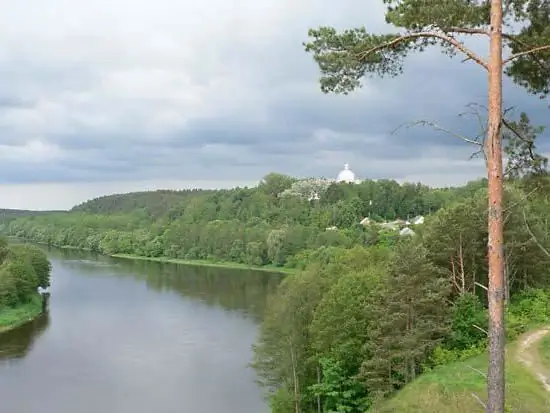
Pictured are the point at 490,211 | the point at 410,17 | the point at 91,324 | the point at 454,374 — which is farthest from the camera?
the point at 91,324

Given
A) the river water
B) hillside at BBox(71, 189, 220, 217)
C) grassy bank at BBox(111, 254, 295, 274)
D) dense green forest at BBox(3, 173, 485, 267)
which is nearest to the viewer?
the river water

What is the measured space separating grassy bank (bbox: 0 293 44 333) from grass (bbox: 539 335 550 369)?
100 feet

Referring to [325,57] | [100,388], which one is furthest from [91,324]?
[325,57]

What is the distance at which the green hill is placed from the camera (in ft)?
38.3

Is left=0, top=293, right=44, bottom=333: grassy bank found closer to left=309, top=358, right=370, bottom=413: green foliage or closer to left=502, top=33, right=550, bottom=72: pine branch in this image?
left=309, top=358, right=370, bottom=413: green foliage

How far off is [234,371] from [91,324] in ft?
48.2

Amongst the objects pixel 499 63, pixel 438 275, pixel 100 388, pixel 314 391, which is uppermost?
pixel 499 63

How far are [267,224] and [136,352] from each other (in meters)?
56.5

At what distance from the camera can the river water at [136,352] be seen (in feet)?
74.5

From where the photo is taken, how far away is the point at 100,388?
80.1ft

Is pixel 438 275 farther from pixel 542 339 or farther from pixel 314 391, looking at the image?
pixel 314 391

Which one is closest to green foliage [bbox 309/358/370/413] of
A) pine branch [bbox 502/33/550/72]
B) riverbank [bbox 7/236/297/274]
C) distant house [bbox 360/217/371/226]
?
pine branch [bbox 502/33/550/72]

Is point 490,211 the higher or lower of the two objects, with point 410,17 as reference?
lower

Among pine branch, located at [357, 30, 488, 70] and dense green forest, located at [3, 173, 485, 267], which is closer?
pine branch, located at [357, 30, 488, 70]
